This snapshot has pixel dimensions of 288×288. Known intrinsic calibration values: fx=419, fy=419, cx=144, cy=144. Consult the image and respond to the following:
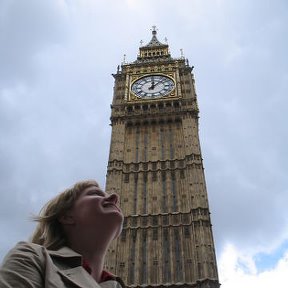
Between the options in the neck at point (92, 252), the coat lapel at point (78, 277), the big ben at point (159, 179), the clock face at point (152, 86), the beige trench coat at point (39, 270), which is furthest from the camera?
the clock face at point (152, 86)

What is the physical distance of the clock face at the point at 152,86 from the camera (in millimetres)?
38469

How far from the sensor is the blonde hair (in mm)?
2486

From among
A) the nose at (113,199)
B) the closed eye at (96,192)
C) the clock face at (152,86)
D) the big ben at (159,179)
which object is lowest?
the nose at (113,199)

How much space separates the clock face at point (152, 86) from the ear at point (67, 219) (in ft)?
117

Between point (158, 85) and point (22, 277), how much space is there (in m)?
38.6

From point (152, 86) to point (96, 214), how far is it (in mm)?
37268

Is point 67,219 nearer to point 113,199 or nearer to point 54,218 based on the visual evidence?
point 54,218

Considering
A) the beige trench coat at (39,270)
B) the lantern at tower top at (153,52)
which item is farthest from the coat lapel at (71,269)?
the lantern at tower top at (153,52)

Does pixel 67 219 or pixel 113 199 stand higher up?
pixel 113 199

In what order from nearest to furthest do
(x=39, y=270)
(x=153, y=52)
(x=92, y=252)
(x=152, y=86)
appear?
(x=39, y=270), (x=92, y=252), (x=152, y=86), (x=153, y=52)

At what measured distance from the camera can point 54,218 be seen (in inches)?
101

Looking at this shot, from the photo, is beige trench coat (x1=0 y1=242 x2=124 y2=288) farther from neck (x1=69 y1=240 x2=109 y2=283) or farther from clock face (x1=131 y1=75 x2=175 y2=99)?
clock face (x1=131 y1=75 x2=175 y2=99)

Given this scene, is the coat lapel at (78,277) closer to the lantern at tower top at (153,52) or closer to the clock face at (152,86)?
the clock face at (152,86)

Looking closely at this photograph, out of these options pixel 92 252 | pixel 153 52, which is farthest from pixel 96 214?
pixel 153 52
